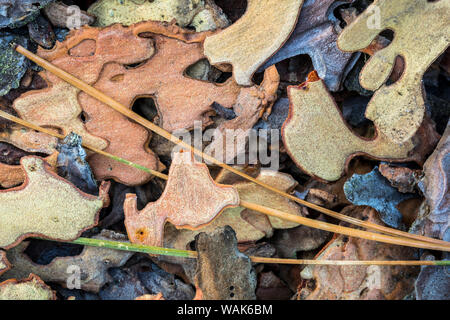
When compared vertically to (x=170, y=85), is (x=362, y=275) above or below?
below

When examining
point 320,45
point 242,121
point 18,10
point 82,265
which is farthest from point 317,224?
point 18,10

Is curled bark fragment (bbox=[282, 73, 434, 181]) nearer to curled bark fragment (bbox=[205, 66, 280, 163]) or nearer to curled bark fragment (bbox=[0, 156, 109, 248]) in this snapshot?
curled bark fragment (bbox=[205, 66, 280, 163])

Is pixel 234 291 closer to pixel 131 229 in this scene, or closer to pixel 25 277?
pixel 131 229

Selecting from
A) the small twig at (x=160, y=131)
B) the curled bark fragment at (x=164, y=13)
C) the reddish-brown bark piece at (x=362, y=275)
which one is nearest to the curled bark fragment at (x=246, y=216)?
the small twig at (x=160, y=131)

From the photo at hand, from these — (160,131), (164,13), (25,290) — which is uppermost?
(164,13)

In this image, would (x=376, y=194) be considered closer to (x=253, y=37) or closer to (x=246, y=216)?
(x=246, y=216)

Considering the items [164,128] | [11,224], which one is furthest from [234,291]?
[11,224]

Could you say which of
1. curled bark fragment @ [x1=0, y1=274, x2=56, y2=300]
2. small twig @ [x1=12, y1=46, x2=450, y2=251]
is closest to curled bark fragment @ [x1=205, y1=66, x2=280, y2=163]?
small twig @ [x1=12, y1=46, x2=450, y2=251]
